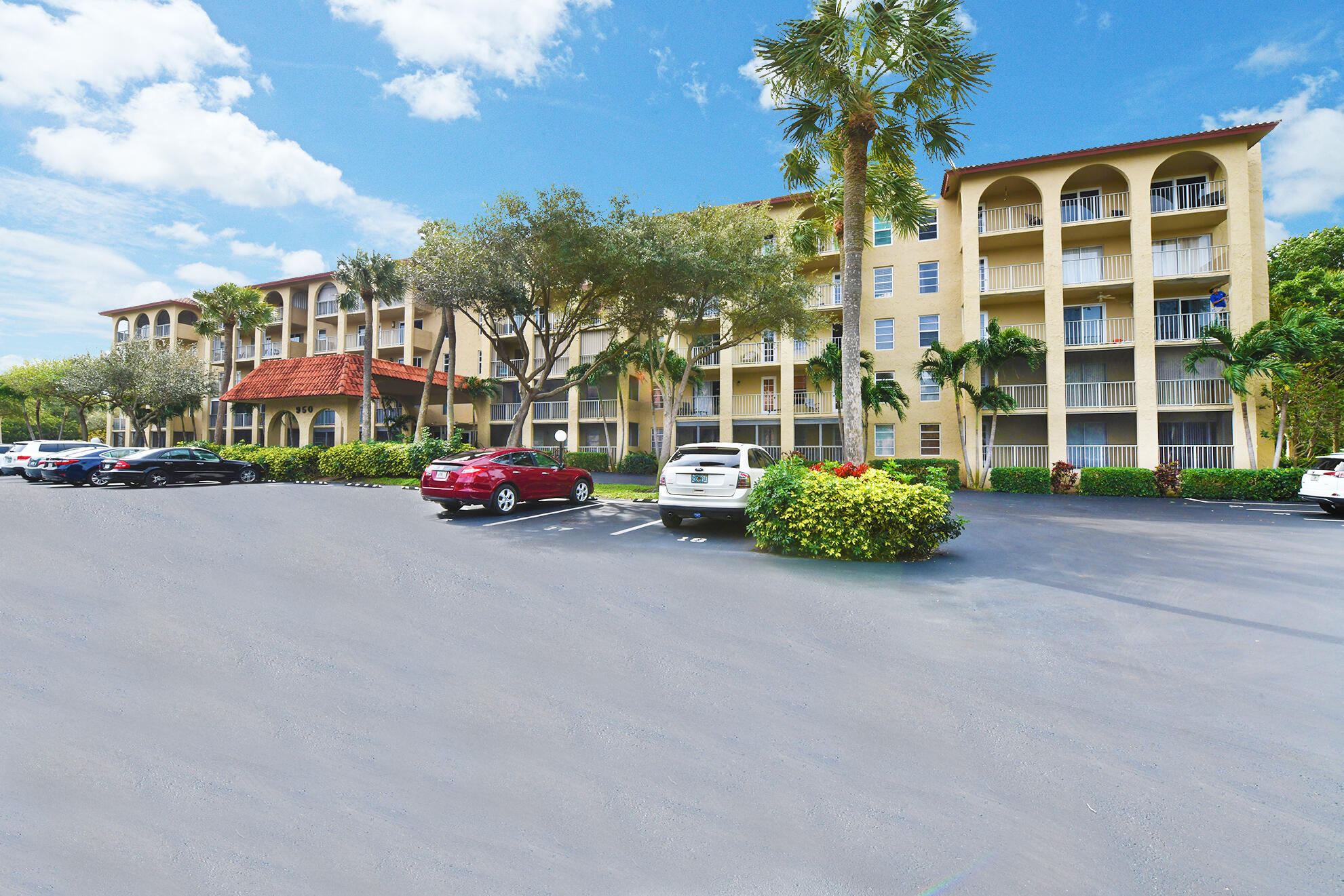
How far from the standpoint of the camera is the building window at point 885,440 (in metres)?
27.3

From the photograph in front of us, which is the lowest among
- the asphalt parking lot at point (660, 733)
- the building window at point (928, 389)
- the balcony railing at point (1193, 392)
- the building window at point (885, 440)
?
the asphalt parking lot at point (660, 733)

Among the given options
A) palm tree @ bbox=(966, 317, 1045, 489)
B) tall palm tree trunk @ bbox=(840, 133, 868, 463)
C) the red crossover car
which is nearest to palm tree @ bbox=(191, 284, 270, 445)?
the red crossover car

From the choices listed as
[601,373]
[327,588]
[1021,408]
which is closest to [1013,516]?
[1021,408]

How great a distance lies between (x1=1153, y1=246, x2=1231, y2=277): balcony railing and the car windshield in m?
21.7

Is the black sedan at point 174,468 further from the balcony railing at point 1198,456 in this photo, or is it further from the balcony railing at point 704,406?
the balcony railing at point 1198,456

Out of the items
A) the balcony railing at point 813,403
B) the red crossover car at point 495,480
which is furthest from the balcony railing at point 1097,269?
the red crossover car at point 495,480

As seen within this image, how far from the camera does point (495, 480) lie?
13.9 m

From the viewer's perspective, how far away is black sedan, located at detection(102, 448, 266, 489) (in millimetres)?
20203

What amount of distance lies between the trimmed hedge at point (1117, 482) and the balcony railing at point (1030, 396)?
339cm

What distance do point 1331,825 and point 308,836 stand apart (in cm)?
444

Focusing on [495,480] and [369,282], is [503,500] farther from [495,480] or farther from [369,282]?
[369,282]

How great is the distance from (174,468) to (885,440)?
2692cm

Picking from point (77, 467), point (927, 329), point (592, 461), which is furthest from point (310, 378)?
point (927, 329)

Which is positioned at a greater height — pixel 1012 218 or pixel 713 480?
pixel 1012 218
